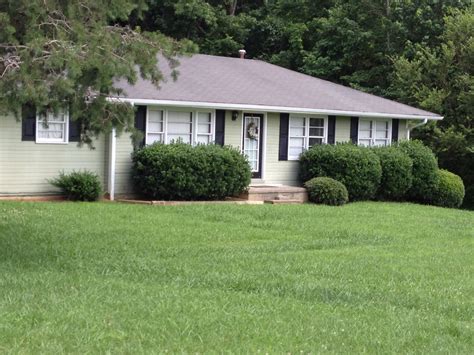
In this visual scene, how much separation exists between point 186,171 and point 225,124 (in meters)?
2.93

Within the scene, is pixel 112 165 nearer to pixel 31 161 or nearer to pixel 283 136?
pixel 31 161

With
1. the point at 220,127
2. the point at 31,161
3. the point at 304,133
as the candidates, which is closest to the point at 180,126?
the point at 220,127

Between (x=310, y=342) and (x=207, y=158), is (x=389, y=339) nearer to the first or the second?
(x=310, y=342)

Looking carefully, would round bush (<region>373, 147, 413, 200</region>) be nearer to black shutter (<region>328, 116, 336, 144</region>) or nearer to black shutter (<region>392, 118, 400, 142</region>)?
black shutter (<region>328, 116, 336, 144</region>)

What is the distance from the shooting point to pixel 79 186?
1853cm

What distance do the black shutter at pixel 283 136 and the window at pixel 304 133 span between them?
0.52 feet

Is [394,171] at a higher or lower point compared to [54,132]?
lower

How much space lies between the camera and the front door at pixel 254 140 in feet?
72.8

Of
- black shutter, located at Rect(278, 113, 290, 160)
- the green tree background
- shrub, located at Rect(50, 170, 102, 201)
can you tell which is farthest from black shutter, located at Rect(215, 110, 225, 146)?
shrub, located at Rect(50, 170, 102, 201)

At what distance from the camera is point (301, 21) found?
36.8 metres

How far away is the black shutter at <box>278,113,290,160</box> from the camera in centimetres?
2270

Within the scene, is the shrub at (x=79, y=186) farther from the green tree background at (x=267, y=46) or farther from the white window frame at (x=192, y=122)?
the green tree background at (x=267, y=46)

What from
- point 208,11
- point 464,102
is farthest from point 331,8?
point 464,102

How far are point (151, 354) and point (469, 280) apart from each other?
5714mm
